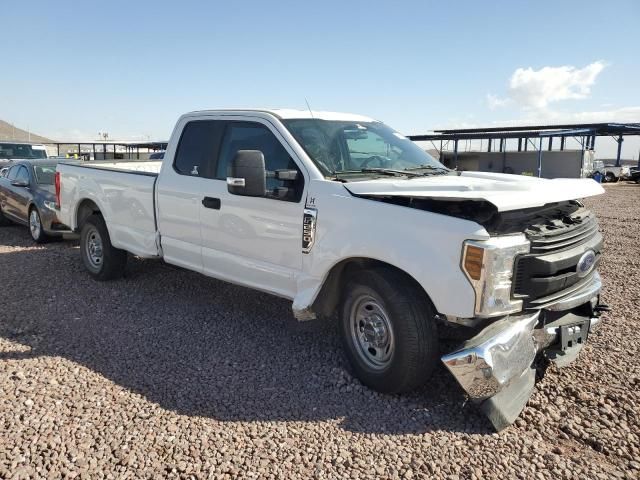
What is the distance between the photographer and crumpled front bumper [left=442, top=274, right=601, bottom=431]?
312 cm

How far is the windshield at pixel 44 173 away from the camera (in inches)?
383

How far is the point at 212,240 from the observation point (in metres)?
4.86

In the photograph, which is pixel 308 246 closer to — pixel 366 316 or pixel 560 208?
pixel 366 316

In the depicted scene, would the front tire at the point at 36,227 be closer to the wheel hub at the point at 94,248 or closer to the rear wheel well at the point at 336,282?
the wheel hub at the point at 94,248

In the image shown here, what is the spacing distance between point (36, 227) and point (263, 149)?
6723 mm

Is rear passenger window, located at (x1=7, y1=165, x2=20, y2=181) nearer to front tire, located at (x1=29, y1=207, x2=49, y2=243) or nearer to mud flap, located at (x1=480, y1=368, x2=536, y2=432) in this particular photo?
front tire, located at (x1=29, y1=207, x2=49, y2=243)

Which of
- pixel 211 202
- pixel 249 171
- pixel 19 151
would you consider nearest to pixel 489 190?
pixel 249 171

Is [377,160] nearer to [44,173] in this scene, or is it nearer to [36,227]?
[36,227]

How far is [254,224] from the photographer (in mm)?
4398

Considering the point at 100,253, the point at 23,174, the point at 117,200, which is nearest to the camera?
the point at 117,200

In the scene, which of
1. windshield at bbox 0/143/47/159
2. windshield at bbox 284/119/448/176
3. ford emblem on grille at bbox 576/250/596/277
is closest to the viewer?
ford emblem on grille at bbox 576/250/596/277

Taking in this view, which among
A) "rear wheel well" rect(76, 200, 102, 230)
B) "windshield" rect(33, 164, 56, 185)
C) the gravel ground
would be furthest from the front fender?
"windshield" rect(33, 164, 56, 185)

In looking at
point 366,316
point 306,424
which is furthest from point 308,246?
Answer: point 306,424

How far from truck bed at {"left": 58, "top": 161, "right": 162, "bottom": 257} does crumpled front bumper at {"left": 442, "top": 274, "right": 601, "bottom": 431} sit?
3677 mm
